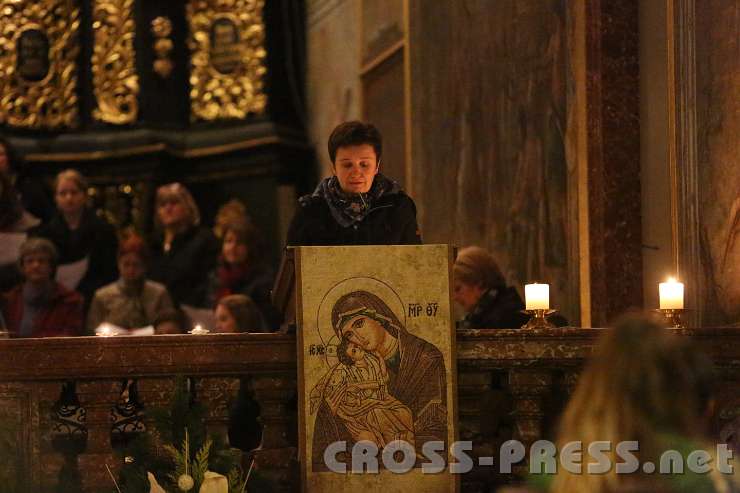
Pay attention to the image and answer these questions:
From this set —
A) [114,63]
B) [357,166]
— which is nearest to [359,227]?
[357,166]

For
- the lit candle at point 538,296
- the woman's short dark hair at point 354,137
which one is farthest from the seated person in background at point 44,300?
the lit candle at point 538,296

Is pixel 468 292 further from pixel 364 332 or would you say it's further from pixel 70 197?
pixel 70 197

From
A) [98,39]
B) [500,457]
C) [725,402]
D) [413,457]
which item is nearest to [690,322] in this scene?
[725,402]

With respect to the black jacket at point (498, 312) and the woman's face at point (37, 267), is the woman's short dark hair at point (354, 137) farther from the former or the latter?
the woman's face at point (37, 267)

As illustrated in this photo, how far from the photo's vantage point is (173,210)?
506 inches

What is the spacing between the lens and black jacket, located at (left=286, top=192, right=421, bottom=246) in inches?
266

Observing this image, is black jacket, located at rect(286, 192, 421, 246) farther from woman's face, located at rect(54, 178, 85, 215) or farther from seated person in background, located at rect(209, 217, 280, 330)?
woman's face, located at rect(54, 178, 85, 215)

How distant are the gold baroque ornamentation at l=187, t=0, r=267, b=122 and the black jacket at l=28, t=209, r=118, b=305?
321 cm

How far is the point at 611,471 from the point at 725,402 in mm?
3428

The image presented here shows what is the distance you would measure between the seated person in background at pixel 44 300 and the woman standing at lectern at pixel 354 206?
Answer: 13.3 ft

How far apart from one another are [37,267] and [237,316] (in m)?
1.97

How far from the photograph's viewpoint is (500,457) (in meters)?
6.57

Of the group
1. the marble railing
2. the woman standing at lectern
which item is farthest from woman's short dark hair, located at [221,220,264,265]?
the marble railing

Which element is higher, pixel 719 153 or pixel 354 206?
pixel 719 153
